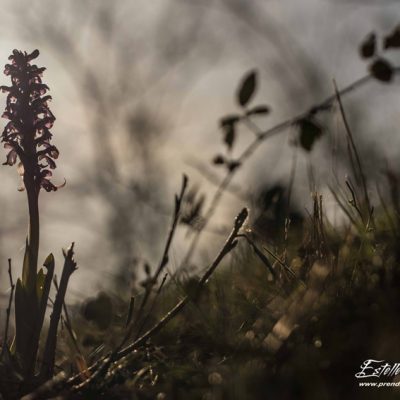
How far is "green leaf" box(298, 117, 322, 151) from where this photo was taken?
1.58 m

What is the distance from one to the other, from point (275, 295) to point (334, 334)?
33 centimetres

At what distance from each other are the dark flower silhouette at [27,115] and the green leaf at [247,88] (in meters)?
1.19

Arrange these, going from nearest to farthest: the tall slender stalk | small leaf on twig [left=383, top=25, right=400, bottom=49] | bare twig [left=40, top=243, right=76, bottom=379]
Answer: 1. small leaf on twig [left=383, top=25, right=400, bottom=49]
2. bare twig [left=40, top=243, right=76, bottom=379]
3. the tall slender stalk

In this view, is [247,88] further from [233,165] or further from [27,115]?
[27,115]

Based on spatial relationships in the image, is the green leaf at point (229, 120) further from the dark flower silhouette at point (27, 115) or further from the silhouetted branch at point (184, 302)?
the dark flower silhouette at point (27, 115)

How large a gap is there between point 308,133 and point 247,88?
177 millimetres

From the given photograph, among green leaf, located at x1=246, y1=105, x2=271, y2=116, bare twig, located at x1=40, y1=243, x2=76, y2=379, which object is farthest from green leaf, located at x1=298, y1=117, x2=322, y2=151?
bare twig, located at x1=40, y1=243, x2=76, y2=379

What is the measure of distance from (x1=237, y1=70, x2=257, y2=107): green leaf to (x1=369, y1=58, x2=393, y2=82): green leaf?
0.27 meters

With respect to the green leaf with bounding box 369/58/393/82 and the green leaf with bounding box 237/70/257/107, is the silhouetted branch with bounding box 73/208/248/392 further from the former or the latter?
the green leaf with bounding box 369/58/393/82

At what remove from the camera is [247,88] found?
63.8 inches

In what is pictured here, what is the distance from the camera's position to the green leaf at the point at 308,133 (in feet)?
5.17

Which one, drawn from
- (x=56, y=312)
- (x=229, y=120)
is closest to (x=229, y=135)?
(x=229, y=120)

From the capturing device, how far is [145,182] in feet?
66.0

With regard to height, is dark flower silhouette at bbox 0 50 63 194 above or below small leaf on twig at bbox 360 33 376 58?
above
